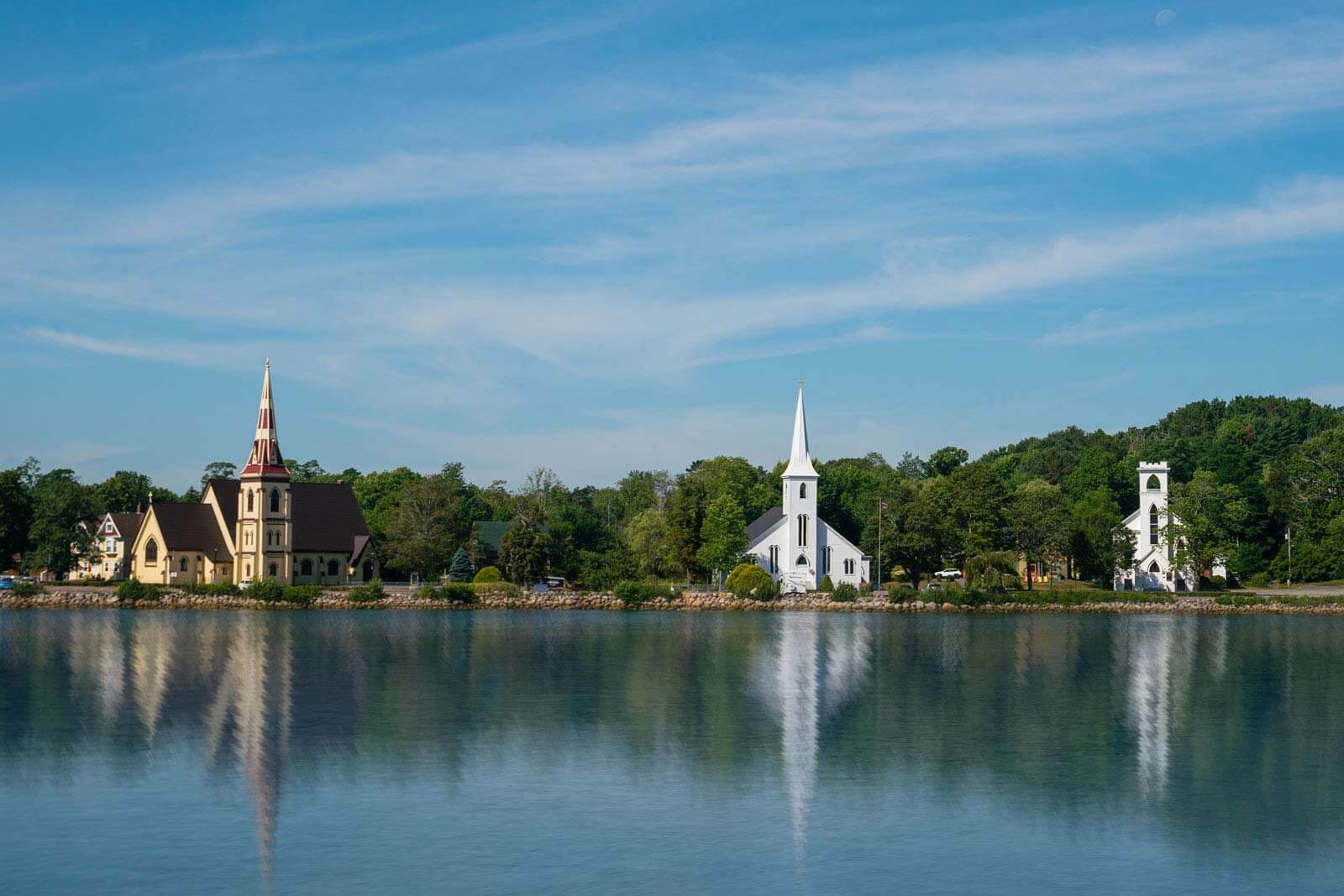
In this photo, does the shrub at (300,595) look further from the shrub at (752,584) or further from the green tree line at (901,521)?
the shrub at (752,584)

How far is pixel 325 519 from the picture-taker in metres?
94.6

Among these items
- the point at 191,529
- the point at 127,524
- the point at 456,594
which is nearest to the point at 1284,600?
the point at 456,594

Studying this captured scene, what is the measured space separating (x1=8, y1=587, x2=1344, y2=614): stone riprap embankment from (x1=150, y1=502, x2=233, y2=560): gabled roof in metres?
6.37

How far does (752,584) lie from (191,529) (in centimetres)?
3782

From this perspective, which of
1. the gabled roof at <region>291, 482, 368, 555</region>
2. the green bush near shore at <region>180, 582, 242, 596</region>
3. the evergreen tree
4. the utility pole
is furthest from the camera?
the utility pole

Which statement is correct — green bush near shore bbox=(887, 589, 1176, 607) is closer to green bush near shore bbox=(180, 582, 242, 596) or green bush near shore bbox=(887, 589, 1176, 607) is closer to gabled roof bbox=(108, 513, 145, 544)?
green bush near shore bbox=(180, 582, 242, 596)

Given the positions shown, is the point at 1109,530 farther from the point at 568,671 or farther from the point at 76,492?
the point at 76,492

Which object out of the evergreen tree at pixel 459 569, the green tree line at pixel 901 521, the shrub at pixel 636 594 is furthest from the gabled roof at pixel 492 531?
the shrub at pixel 636 594

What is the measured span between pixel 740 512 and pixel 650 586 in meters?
11.1

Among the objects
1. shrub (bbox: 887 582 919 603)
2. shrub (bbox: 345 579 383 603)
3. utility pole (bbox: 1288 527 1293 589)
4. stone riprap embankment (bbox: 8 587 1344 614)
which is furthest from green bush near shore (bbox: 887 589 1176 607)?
shrub (bbox: 345 579 383 603)

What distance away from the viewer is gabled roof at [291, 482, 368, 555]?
9325 centimetres

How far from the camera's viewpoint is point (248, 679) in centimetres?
3694

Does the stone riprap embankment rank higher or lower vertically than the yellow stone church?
lower

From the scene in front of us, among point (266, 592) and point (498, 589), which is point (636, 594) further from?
point (266, 592)
